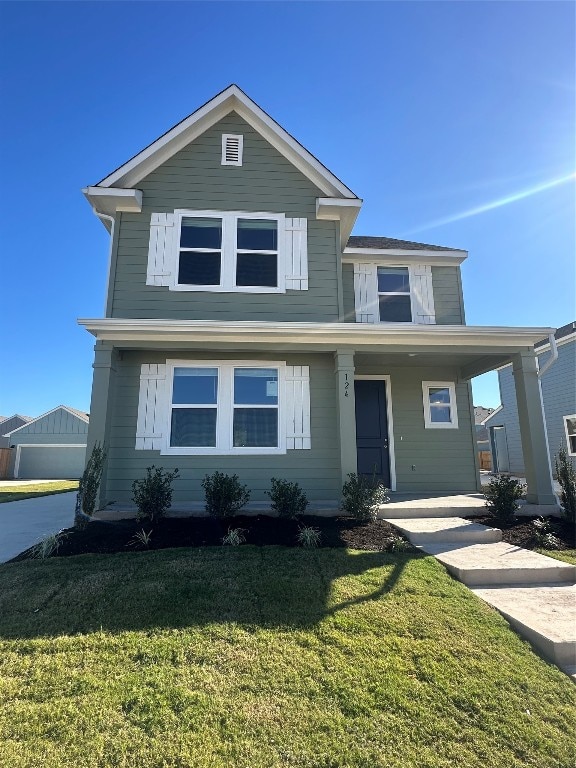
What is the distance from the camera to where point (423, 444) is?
9.46 meters

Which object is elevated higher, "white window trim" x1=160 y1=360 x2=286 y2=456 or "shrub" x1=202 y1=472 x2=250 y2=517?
"white window trim" x1=160 y1=360 x2=286 y2=456

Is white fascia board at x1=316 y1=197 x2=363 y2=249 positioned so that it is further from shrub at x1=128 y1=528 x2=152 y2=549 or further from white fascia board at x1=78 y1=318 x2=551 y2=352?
shrub at x1=128 y1=528 x2=152 y2=549

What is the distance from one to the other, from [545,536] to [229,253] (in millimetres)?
7440

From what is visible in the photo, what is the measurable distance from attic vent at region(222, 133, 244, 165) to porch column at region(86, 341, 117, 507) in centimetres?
497

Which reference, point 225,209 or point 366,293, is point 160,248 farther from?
point 366,293

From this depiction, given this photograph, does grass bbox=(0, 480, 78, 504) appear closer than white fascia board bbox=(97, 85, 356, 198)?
No

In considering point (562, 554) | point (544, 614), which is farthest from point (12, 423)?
point (544, 614)

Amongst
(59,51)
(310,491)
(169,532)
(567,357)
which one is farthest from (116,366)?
(567,357)

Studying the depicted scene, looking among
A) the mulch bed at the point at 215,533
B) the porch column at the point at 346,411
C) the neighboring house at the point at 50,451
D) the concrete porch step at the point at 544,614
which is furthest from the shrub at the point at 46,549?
the neighboring house at the point at 50,451

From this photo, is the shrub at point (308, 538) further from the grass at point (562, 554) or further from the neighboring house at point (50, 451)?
the neighboring house at point (50, 451)

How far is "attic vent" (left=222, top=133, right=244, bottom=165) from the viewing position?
8977 mm

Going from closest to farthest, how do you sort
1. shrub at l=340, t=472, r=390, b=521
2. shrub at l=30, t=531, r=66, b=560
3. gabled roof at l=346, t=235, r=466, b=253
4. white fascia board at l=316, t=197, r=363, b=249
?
shrub at l=30, t=531, r=66, b=560
shrub at l=340, t=472, r=390, b=521
white fascia board at l=316, t=197, r=363, b=249
gabled roof at l=346, t=235, r=466, b=253

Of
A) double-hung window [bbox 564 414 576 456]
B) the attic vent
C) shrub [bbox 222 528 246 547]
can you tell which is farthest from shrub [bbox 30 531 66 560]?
double-hung window [bbox 564 414 576 456]

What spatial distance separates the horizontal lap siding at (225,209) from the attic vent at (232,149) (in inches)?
4.4
